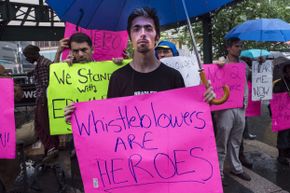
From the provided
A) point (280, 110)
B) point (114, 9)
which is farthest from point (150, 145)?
point (280, 110)

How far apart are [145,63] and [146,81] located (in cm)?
10

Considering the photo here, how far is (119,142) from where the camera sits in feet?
7.07

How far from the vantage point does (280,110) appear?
5180mm

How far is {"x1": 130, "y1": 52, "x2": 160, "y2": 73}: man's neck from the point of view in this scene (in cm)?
225

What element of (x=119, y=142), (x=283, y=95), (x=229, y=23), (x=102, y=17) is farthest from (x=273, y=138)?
(x=119, y=142)

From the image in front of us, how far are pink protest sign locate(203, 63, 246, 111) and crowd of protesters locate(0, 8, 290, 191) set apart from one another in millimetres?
82

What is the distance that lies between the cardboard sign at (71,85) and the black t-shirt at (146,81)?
1.05m

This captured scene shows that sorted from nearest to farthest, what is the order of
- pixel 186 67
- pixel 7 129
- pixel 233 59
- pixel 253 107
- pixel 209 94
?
pixel 209 94 < pixel 7 129 < pixel 186 67 < pixel 233 59 < pixel 253 107

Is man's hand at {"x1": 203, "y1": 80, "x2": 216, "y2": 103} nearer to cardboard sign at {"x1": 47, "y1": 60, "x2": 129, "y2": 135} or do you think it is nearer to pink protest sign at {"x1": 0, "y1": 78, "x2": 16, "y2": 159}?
cardboard sign at {"x1": 47, "y1": 60, "x2": 129, "y2": 135}

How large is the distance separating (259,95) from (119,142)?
336 centimetres

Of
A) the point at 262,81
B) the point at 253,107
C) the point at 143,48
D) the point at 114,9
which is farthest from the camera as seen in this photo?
the point at 253,107

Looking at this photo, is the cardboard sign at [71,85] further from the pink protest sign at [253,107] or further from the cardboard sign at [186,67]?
the pink protest sign at [253,107]

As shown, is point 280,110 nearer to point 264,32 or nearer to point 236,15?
point 264,32

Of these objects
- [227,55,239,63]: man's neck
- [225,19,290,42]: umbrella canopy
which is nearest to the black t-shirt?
[227,55,239,63]: man's neck
